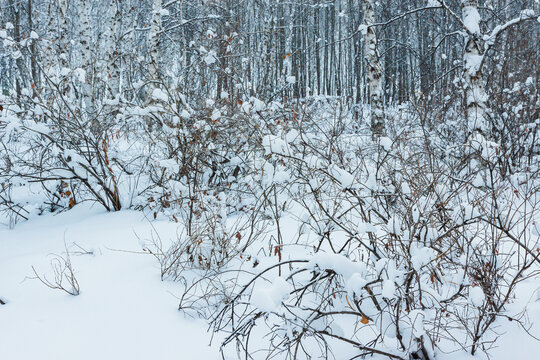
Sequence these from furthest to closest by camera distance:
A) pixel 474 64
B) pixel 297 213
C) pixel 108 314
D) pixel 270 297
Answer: pixel 474 64 < pixel 297 213 < pixel 108 314 < pixel 270 297

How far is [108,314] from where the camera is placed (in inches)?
85.7

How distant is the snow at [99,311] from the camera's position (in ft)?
6.16

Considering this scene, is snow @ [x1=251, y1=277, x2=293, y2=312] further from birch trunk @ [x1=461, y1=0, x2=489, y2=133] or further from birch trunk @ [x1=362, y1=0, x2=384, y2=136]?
birch trunk @ [x1=362, y1=0, x2=384, y2=136]

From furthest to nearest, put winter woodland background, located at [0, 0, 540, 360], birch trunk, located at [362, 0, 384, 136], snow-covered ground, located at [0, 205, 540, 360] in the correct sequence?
birch trunk, located at [362, 0, 384, 136]
snow-covered ground, located at [0, 205, 540, 360]
winter woodland background, located at [0, 0, 540, 360]

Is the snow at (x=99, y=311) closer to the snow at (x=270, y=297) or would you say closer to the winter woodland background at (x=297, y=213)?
the winter woodland background at (x=297, y=213)

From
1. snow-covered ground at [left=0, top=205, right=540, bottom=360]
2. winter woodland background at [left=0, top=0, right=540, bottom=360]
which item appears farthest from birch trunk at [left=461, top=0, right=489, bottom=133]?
snow-covered ground at [left=0, top=205, right=540, bottom=360]

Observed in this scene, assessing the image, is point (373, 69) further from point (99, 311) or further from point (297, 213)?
point (99, 311)

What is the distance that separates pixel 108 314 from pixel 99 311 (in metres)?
0.07

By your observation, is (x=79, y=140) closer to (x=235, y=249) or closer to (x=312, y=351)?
(x=235, y=249)

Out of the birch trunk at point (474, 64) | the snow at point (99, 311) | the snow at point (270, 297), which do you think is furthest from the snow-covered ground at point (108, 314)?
the birch trunk at point (474, 64)

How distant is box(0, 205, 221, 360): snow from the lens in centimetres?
188

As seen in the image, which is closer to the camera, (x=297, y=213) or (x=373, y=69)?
(x=297, y=213)

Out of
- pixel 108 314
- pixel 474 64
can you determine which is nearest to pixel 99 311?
pixel 108 314

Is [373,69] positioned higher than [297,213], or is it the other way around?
[373,69]
